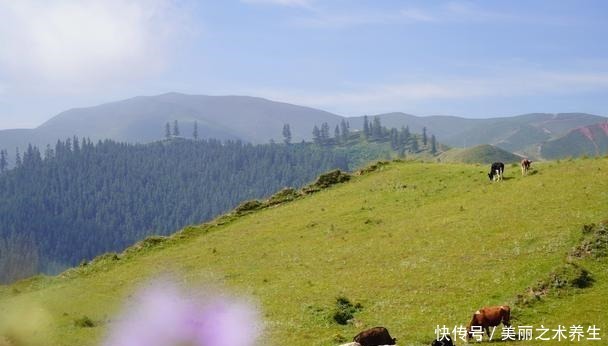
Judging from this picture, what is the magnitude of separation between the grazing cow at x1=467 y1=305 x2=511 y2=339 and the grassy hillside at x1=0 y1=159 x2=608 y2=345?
168 centimetres

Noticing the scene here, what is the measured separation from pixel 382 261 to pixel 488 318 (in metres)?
14.8

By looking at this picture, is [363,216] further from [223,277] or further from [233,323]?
[233,323]

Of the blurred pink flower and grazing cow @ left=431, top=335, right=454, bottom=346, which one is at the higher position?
grazing cow @ left=431, top=335, right=454, bottom=346

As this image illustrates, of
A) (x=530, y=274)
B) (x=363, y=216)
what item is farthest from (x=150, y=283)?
(x=530, y=274)

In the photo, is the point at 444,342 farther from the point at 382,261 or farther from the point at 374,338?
the point at 382,261

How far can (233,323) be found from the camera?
2953 cm

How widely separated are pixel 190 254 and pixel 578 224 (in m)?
30.6

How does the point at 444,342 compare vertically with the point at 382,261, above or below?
above

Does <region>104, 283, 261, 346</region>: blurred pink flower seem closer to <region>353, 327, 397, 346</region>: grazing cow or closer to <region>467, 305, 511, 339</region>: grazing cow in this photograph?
<region>353, 327, 397, 346</region>: grazing cow

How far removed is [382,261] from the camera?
120ft

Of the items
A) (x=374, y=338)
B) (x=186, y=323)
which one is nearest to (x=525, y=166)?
(x=186, y=323)

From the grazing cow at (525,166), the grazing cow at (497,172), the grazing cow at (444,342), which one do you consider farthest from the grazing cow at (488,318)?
the grazing cow at (525,166)

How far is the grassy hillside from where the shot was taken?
26484mm

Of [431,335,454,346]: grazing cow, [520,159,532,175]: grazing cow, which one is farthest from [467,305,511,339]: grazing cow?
[520,159,532,175]: grazing cow
